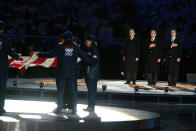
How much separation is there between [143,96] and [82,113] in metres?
5.28

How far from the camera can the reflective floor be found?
7.32m

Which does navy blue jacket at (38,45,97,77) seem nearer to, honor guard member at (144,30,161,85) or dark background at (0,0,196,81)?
honor guard member at (144,30,161,85)

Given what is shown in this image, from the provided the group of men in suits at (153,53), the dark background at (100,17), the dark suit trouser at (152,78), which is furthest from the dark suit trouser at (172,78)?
the dark background at (100,17)

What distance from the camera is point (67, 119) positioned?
25.4ft

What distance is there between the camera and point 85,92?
13.6 metres

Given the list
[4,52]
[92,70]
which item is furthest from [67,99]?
[4,52]

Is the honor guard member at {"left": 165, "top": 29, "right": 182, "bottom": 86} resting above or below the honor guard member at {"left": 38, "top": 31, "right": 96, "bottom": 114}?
above

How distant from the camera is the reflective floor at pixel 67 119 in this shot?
732 centimetres

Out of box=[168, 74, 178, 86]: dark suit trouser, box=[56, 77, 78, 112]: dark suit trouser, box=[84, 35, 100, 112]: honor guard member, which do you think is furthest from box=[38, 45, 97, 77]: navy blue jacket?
box=[168, 74, 178, 86]: dark suit trouser

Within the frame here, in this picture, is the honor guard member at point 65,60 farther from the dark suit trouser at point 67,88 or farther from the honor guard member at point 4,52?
the honor guard member at point 4,52

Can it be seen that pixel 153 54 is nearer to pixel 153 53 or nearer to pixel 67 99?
pixel 153 53

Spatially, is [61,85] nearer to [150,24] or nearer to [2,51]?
[2,51]

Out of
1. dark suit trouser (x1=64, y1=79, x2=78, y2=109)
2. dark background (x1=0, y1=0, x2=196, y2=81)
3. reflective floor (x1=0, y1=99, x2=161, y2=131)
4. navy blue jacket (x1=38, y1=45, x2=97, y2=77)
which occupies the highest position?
dark background (x1=0, y1=0, x2=196, y2=81)

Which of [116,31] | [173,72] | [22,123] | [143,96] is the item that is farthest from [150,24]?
[22,123]
